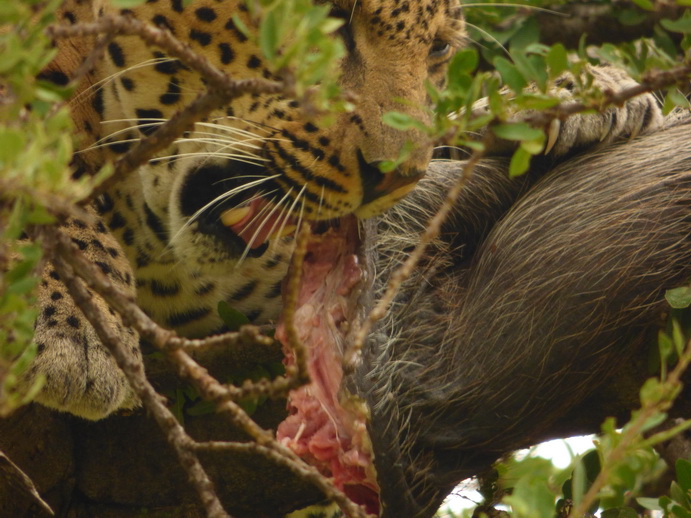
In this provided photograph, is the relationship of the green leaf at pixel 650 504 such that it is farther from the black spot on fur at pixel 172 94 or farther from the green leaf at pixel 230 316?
the black spot on fur at pixel 172 94

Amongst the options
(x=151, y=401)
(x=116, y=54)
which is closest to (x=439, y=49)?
(x=116, y=54)

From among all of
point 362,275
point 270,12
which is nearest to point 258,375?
point 362,275

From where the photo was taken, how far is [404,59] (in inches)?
114

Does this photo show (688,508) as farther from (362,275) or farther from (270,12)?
(270,12)

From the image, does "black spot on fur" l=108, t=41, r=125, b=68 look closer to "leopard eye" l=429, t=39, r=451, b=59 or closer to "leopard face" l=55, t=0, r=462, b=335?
"leopard face" l=55, t=0, r=462, b=335

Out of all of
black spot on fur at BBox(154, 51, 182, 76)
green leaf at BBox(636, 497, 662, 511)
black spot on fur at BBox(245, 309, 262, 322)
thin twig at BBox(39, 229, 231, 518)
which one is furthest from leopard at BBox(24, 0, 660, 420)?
green leaf at BBox(636, 497, 662, 511)

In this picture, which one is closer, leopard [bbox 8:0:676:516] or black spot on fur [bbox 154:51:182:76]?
leopard [bbox 8:0:676:516]

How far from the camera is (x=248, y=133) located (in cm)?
280

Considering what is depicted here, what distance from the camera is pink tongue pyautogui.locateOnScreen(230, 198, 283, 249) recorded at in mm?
2898

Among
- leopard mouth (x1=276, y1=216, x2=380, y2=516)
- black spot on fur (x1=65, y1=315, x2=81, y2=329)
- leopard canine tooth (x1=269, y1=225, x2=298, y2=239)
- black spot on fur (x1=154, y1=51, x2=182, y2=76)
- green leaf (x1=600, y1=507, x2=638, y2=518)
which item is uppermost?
black spot on fur (x1=154, y1=51, x2=182, y2=76)

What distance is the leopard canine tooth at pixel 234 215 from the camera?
2912 mm

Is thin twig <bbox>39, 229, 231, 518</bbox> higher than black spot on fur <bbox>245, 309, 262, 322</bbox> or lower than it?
higher

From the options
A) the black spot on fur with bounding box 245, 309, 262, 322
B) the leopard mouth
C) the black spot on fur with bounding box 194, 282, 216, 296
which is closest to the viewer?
the leopard mouth

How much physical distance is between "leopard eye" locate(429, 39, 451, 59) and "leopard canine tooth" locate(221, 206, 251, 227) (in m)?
0.77
